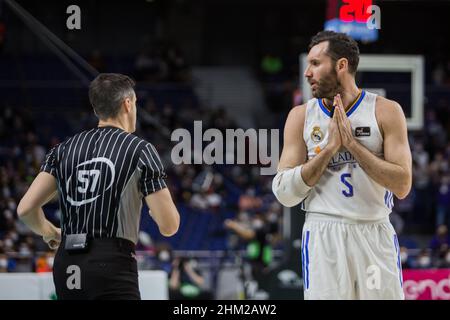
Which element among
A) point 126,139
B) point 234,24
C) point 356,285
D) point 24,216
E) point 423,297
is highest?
point 234,24

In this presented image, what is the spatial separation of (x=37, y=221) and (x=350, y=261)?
1.68m

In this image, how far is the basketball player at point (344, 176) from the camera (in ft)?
14.7

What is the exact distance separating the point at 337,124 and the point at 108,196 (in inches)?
50.1

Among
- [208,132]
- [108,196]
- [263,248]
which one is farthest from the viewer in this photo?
[263,248]

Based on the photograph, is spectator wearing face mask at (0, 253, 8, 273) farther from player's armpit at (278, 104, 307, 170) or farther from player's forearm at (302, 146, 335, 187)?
player's forearm at (302, 146, 335, 187)

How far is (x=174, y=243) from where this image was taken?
13219mm

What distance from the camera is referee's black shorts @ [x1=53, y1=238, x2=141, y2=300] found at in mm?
4090

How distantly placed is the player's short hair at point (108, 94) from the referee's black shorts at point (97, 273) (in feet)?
2.24

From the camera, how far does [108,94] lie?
4.36 m

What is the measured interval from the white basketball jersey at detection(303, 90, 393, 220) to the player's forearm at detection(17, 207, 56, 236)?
4.72 ft

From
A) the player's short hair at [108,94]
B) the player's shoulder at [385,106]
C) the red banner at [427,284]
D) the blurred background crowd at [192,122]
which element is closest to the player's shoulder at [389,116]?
the player's shoulder at [385,106]

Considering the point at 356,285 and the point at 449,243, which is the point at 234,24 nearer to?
the point at 449,243

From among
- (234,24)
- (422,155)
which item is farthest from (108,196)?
(234,24)

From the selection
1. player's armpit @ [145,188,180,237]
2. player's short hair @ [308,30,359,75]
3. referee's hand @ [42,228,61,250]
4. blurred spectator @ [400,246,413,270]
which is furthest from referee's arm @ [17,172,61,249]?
blurred spectator @ [400,246,413,270]
